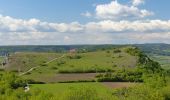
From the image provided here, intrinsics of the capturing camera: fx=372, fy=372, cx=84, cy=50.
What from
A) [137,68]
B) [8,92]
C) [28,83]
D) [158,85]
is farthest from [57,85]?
[137,68]

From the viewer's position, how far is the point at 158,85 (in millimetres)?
149250

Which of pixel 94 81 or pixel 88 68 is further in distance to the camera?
pixel 88 68

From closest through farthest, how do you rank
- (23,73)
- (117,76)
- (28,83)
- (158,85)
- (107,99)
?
(107,99) → (158,85) → (28,83) → (117,76) → (23,73)

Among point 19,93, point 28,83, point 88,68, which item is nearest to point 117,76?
point 88,68

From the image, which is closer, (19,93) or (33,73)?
(19,93)

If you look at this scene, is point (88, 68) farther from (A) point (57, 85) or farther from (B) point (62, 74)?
(A) point (57, 85)

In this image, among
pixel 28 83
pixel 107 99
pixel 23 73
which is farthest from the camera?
pixel 23 73

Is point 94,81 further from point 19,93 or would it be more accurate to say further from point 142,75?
point 19,93

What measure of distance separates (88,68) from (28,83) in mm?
43266

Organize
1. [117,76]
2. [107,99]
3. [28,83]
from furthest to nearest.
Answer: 1. [117,76]
2. [28,83]
3. [107,99]

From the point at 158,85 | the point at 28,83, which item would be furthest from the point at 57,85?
the point at 158,85

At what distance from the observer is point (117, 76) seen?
17675cm

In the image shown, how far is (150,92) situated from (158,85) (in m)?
29.0

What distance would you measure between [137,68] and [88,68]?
25923mm
